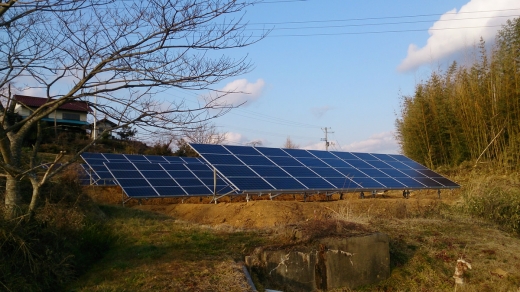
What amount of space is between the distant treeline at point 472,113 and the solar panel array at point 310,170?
2.27 meters

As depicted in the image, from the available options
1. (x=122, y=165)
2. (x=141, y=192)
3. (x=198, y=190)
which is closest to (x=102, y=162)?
(x=122, y=165)

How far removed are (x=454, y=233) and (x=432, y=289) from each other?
2435 millimetres

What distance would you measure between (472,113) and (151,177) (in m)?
12.2

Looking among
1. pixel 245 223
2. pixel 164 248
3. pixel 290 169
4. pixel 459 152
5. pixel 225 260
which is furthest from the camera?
pixel 459 152

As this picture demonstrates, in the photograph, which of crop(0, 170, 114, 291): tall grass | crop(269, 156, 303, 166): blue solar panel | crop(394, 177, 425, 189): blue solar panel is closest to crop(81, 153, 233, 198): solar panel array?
crop(269, 156, 303, 166): blue solar panel

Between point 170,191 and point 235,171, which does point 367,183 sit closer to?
point 235,171

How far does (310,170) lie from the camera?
15930 millimetres

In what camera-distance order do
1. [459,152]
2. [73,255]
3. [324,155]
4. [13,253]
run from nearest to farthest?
[13,253], [73,255], [324,155], [459,152]

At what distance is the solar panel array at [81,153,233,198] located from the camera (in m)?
16.1

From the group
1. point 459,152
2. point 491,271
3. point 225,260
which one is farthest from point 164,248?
point 459,152

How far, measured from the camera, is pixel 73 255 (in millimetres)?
6441

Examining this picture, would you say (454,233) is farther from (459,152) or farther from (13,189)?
(459,152)

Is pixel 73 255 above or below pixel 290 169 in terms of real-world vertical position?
below

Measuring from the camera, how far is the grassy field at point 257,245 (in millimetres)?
6293
